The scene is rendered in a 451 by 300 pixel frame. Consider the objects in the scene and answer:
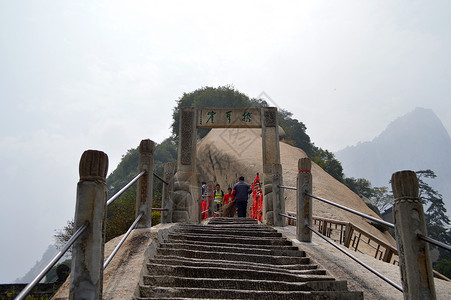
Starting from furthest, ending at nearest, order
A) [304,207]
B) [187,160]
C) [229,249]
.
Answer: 1. [187,160]
2. [304,207]
3. [229,249]

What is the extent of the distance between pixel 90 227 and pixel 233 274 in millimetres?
1457

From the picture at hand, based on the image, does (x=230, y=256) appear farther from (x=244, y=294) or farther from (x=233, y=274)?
(x=244, y=294)

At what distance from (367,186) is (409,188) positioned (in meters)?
34.1

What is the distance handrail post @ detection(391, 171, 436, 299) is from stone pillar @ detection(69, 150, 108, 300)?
6.45 ft

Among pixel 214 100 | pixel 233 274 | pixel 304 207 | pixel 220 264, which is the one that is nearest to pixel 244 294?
pixel 233 274

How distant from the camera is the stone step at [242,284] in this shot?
9.11ft

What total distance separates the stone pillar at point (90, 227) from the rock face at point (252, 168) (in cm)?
1205

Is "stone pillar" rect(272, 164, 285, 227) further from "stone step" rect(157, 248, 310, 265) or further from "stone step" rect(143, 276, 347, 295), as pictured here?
"stone step" rect(143, 276, 347, 295)

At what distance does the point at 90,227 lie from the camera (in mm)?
2109

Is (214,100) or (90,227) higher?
(214,100)

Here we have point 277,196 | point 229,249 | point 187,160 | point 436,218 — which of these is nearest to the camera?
point 229,249

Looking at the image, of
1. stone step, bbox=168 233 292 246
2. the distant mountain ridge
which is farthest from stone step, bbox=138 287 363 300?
the distant mountain ridge

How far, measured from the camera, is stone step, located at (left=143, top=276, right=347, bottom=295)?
2.78 meters

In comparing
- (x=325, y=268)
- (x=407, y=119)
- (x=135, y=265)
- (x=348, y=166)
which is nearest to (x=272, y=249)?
(x=325, y=268)
